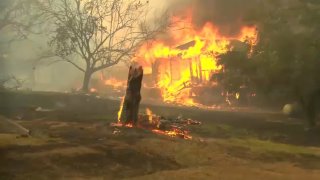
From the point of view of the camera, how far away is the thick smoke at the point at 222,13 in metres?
45.9

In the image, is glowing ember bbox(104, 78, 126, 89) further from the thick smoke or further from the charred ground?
the charred ground

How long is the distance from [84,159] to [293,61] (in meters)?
15.2

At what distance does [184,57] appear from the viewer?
164 ft

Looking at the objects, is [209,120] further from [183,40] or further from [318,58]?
[183,40]

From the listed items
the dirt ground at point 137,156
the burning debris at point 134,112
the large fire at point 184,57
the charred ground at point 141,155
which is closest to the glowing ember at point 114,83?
the large fire at point 184,57

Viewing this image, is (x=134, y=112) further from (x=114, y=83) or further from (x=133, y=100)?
(x=114, y=83)

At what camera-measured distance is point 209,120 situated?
26.1 m

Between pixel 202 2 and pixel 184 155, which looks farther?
pixel 202 2

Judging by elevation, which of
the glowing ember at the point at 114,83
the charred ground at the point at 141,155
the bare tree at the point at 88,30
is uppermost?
the bare tree at the point at 88,30

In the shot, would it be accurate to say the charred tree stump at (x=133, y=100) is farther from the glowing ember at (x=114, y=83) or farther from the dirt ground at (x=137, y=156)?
the glowing ember at (x=114, y=83)

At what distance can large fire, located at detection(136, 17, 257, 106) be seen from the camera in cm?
4547

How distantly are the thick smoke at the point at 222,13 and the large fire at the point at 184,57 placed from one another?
2.46ft

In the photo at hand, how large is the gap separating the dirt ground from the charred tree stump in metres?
1.72

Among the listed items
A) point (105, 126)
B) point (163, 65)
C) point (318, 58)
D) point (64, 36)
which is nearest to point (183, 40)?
point (163, 65)
